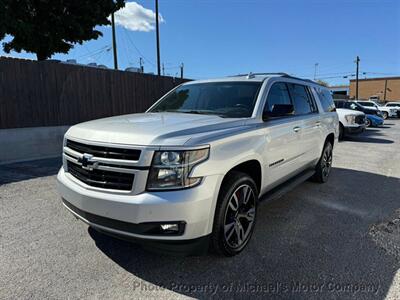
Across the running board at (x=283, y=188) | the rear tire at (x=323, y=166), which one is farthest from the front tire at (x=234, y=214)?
the rear tire at (x=323, y=166)

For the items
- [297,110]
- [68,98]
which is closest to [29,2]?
[68,98]

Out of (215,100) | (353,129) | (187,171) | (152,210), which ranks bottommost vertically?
(353,129)

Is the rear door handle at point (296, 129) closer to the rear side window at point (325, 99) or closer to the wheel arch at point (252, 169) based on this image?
the wheel arch at point (252, 169)

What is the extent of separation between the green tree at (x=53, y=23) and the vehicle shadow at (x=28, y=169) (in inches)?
418

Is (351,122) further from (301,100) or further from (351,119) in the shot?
(301,100)

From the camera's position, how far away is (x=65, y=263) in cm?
283

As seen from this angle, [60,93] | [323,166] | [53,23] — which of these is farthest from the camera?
[53,23]

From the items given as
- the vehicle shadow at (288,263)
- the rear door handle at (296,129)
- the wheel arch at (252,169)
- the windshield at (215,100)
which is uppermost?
the windshield at (215,100)

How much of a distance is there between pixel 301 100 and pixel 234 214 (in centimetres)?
263

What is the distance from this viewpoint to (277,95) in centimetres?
393

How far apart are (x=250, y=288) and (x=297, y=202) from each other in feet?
7.80

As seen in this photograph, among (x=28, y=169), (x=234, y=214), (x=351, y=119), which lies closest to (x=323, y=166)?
(x=234, y=214)

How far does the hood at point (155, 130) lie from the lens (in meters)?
2.39

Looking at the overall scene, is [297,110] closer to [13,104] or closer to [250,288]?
[250,288]
